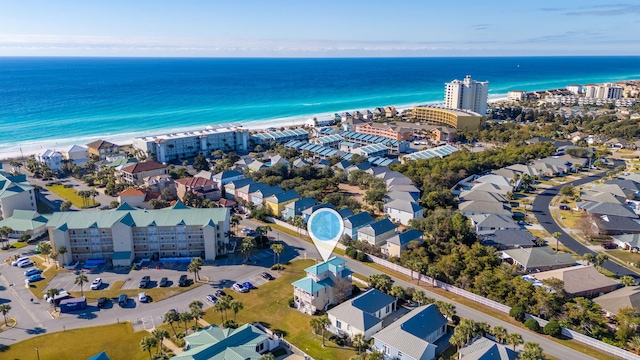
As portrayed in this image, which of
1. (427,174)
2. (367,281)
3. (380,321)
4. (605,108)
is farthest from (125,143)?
(605,108)

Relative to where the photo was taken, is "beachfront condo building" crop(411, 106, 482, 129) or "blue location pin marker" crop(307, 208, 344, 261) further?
"beachfront condo building" crop(411, 106, 482, 129)

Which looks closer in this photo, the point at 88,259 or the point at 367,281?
the point at 367,281

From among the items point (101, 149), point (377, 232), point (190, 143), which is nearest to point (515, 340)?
point (377, 232)

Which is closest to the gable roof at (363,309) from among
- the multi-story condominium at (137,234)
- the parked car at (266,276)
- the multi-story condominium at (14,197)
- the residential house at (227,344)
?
A: the residential house at (227,344)

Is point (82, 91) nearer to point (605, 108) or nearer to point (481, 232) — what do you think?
point (481, 232)

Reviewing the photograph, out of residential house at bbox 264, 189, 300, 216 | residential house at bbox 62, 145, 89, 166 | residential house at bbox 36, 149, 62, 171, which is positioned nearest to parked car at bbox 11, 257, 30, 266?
residential house at bbox 264, 189, 300, 216

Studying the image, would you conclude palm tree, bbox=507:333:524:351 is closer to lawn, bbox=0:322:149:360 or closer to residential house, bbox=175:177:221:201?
lawn, bbox=0:322:149:360
